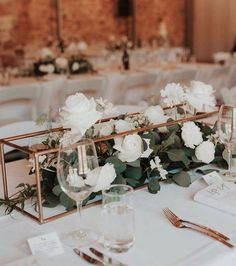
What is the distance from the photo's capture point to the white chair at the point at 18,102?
4141 mm

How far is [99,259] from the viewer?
1200 millimetres

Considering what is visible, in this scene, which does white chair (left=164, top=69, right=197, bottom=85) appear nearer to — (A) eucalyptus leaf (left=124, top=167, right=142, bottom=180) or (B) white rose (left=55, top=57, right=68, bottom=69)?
(B) white rose (left=55, top=57, right=68, bottom=69)

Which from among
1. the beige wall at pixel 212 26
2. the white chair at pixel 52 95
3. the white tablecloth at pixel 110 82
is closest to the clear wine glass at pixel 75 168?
the white tablecloth at pixel 110 82

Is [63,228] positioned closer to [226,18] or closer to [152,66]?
[152,66]

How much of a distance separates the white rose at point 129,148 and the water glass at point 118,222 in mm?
331

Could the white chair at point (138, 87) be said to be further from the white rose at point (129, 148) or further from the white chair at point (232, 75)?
the white rose at point (129, 148)

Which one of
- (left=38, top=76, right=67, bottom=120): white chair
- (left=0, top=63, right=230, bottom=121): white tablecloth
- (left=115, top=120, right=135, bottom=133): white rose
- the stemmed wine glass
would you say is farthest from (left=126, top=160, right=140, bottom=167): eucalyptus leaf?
(left=38, top=76, right=67, bottom=120): white chair

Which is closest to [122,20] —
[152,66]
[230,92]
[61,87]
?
[152,66]

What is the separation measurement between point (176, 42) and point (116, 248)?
31.4 feet

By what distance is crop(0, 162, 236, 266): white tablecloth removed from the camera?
3.96 feet

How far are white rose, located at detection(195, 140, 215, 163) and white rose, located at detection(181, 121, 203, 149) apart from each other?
2 cm

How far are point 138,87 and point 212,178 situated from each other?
12.3 feet

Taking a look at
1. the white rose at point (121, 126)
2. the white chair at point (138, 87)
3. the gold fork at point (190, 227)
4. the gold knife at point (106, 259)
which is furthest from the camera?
the white chair at point (138, 87)

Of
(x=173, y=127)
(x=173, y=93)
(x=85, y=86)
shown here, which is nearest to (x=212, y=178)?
(x=173, y=127)
